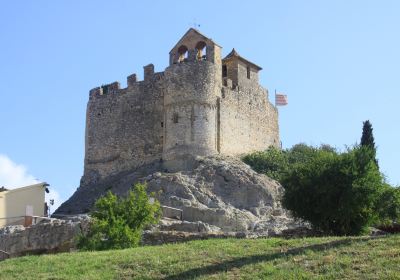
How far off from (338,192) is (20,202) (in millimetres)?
16913

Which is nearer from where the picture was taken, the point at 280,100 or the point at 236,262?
the point at 236,262

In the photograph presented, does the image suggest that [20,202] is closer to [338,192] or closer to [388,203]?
[338,192]

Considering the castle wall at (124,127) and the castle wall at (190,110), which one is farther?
the castle wall at (124,127)

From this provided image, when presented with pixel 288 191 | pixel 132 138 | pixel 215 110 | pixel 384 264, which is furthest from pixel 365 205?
pixel 132 138

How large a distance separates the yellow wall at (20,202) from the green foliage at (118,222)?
363 inches

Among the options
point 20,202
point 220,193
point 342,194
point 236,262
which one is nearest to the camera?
point 236,262

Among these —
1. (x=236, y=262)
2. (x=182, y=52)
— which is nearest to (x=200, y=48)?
(x=182, y=52)

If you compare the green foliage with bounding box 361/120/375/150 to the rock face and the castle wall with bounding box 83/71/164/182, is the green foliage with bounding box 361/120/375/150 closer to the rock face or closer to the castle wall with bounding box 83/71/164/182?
the rock face

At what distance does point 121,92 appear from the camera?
163 ft

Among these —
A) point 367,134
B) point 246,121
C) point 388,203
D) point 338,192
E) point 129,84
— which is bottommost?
point 388,203

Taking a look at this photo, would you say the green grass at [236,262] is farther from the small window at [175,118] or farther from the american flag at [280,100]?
the american flag at [280,100]

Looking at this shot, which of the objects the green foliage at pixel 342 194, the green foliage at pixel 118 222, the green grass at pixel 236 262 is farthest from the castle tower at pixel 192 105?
the green grass at pixel 236 262

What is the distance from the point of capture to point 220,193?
133 feet

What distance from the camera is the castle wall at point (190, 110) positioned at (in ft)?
141
